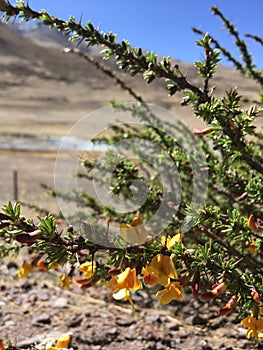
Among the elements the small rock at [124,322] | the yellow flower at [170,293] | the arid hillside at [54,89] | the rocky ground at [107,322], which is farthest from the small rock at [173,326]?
the arid hillside at [54,89]

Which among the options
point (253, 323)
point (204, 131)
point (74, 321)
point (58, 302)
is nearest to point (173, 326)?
point (74, 321)

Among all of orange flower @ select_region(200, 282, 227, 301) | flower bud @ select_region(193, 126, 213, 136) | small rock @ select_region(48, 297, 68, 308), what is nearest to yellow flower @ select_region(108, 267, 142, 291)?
orange flower @ select_region(200, 282, 227, 301)

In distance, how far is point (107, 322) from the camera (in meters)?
2.49

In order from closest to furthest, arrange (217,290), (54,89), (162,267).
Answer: (162,267) < (217,290) < (54,89)

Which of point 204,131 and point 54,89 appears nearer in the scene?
point 204,131

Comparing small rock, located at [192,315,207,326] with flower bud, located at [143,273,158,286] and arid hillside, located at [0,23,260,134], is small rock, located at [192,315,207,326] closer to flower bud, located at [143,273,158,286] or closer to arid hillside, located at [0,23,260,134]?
flower bud, located at [143,273,158,286]

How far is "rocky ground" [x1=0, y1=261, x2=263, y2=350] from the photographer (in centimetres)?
219

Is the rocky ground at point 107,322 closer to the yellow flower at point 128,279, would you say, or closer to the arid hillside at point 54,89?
the yellow flower at point 128,279

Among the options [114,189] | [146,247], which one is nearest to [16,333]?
[114,189]

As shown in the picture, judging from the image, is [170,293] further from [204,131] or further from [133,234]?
[204,131]

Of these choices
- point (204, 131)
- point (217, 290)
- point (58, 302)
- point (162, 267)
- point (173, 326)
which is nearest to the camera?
point (162, 267)

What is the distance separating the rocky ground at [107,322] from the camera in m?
2.19

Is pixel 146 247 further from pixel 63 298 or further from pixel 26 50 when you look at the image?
pixel 26 50

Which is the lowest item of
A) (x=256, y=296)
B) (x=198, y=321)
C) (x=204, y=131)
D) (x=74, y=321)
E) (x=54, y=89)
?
(x=74, y=321)
